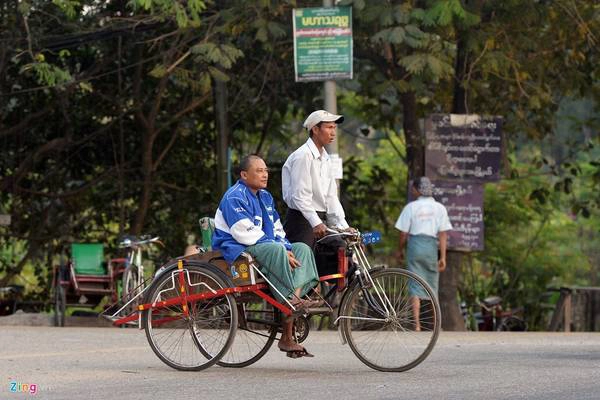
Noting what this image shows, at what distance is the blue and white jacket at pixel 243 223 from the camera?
10078mm

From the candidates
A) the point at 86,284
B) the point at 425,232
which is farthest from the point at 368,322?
the point at 86,284

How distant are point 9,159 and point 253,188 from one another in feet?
42.4

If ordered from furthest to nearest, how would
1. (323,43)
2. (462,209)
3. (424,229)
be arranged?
(462,209), (323,43), (424,229)

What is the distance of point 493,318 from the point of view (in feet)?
77.7

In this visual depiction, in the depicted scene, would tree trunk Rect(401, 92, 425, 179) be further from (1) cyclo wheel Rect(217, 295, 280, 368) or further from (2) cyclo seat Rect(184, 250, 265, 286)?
(2) cyclo seat Rect(184, 250, 265, 286)

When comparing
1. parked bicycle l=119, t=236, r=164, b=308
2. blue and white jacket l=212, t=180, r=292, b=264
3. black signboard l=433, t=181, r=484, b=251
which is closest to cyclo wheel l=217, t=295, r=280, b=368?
blue and white jacket l=212, t=180, r=292, b=264

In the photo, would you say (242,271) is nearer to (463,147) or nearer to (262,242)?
(262,242)

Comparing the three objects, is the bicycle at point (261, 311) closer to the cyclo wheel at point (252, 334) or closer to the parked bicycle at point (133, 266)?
the cyclo wheel at point (252, 334)

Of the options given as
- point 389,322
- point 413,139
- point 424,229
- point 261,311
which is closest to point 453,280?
point 413,139

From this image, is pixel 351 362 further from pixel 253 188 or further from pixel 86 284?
pixel 86 284

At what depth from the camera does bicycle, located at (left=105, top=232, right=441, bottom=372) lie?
1005 centimetres

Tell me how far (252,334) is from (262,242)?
850 mm

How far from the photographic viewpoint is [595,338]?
15.2 meters

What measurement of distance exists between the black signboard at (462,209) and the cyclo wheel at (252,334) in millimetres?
8893
